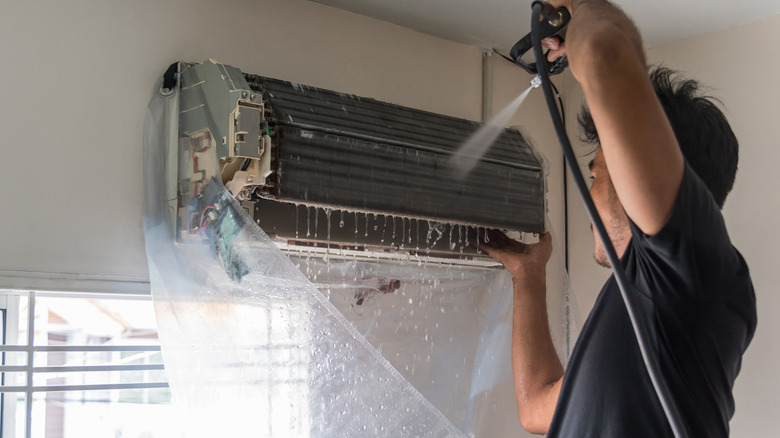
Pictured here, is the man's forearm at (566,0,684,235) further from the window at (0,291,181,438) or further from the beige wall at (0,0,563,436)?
the window at (0,291,181,438)

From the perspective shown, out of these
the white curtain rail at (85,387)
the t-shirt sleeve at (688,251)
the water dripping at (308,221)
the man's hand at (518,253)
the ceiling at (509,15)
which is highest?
the ceiling at (509,15)

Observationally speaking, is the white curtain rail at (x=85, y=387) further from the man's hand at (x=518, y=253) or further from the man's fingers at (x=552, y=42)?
the man's fingers at (x=552, y=42)

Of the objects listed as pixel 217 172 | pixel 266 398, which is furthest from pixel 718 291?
pixel 217 172

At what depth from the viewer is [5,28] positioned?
139 cm

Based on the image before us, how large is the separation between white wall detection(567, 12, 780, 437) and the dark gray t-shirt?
106 cm

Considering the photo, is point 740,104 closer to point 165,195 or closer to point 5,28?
point 165,195

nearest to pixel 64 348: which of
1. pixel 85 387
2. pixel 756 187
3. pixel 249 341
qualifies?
pixel 85 387

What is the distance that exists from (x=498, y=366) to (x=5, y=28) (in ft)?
4.18

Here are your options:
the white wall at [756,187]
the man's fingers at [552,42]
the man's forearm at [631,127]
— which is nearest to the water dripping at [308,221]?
the man's fingers at [552,42]

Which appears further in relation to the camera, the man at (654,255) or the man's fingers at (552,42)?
the man's fingers at (552,42)

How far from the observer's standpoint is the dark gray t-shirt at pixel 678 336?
0.83m

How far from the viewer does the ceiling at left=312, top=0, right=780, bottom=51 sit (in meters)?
1.86

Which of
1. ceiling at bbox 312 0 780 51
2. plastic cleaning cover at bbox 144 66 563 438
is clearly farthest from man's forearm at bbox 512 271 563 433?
ceiling at bbox 312 0 780 51

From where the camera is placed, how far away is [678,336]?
2.87ft
